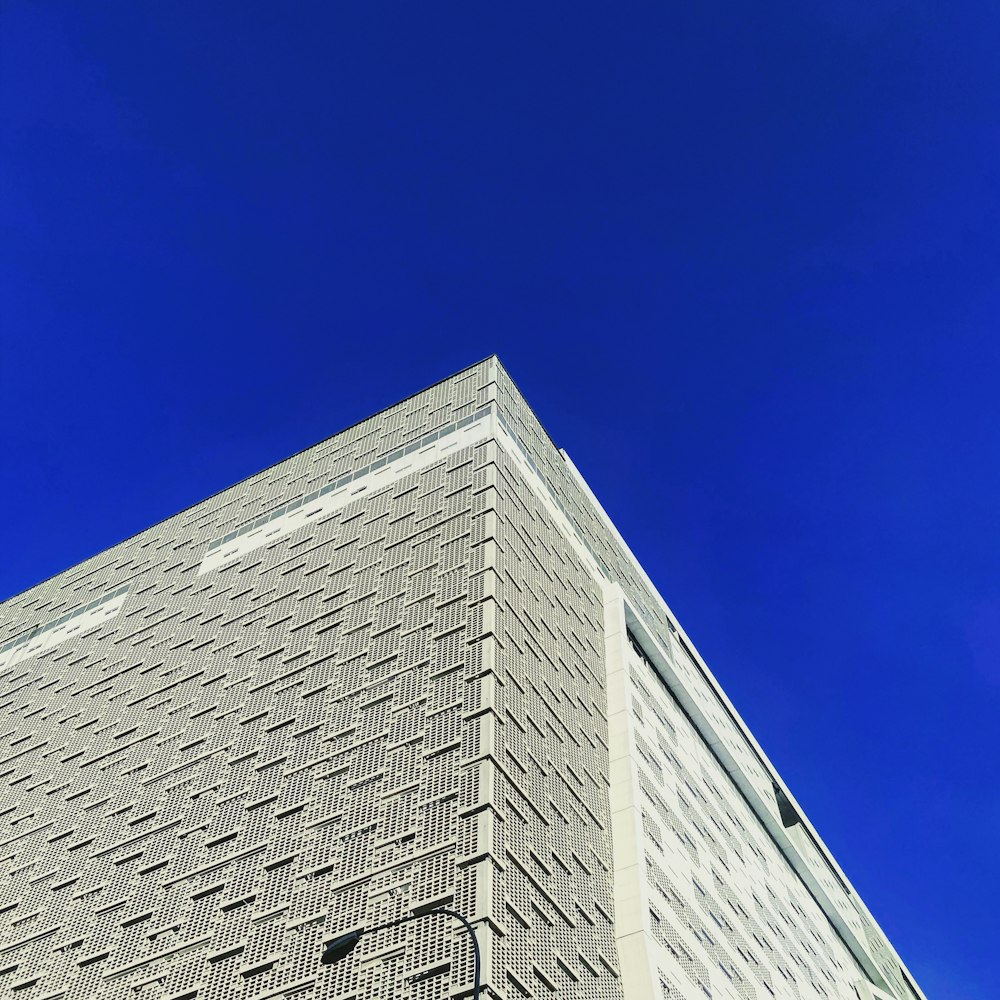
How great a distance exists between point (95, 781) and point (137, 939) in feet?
27.6

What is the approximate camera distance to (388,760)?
24328 mm

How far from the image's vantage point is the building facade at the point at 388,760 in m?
21.2

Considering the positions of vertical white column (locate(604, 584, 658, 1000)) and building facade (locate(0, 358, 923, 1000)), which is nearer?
building facade (locate(0, 358, 923, 1000))

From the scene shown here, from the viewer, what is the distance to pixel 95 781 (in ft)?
100.0

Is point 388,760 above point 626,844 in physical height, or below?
above

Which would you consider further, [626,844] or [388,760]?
[626,844]

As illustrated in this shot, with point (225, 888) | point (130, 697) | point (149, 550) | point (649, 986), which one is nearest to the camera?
point (649, 986)

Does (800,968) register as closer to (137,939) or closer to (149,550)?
(137,939)

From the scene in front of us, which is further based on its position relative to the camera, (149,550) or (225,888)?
(149,550)

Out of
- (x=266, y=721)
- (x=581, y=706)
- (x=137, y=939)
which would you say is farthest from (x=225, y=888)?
(x=581, y=706)

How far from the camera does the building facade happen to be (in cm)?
2122

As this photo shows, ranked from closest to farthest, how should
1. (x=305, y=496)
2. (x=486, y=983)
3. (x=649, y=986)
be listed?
(x=486, y=983) < (x=649, y=986) < (x=305, y=496)

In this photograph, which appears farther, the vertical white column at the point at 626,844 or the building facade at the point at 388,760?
the vertical white column at the point at 626,844

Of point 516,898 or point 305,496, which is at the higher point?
point 305,496
